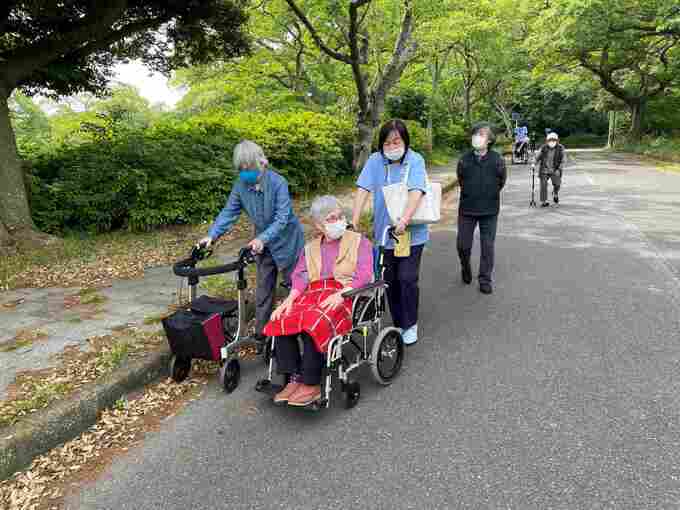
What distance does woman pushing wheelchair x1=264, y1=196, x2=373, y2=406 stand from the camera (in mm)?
3074

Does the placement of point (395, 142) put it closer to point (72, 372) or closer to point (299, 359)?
point (299, 359)

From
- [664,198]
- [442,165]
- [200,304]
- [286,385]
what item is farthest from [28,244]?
[442,165]

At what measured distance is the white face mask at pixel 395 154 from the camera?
12.9 feet

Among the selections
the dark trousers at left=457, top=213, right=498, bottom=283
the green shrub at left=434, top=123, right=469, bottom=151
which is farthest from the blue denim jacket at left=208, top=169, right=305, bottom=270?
the green shrub at left=434, top=123, right=469, bottom=151

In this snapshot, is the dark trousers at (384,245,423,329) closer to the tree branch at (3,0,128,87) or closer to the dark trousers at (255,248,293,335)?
the dark trousers at (255,248,293,335)

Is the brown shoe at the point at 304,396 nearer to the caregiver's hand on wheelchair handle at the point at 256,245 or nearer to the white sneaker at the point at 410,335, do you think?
the caregiver's hand on wheelchair handle at the point at 256,245

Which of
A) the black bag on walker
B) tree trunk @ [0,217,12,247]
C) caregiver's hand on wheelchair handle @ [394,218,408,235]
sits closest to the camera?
the black bag on walker

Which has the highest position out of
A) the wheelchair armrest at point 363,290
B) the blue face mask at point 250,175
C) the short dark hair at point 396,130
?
the short dark hair at point 396,130

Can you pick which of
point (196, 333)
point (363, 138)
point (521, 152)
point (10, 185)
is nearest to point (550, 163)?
point (363, 138)

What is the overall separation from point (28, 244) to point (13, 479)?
18.2ft

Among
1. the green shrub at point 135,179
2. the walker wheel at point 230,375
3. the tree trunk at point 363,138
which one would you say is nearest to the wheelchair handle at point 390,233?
the walker wheel at point 230,375

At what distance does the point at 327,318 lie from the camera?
310 centimetres

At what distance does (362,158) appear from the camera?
13.5 metres

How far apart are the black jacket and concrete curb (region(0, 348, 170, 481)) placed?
12.5 feet
